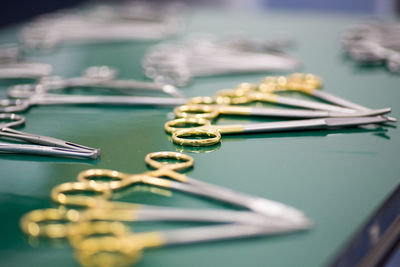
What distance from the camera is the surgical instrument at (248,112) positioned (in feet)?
2.68

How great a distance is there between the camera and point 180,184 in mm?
613

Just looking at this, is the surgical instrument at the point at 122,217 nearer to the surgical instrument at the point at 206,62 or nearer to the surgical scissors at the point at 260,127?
the surgical scissors at the point at 260,127

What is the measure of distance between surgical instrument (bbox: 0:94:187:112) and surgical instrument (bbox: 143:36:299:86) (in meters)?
0.14

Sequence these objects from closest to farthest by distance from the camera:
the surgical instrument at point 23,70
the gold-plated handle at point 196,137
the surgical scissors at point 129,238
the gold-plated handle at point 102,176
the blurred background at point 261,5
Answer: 1. the surgical scissors at point 129,238
2. the gold-plated handle at point 102,176
3. the gold-plated handle at point 196,137
4. the surgical instrument at point 23,70
5. the blurred background at point 261,5

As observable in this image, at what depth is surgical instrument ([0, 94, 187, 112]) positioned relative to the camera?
0.92 m

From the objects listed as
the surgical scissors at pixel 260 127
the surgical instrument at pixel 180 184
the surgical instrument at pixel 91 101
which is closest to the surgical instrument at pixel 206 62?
the surgical instrument at pixel 91 101

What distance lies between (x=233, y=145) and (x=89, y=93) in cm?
38

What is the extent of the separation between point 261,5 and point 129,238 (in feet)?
8.05

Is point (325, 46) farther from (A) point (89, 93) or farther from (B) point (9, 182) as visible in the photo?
(B) point (9, 182)

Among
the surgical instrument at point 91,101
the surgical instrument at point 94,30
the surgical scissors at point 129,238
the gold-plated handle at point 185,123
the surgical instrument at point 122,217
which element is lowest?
the surgical scissors at point 129,238

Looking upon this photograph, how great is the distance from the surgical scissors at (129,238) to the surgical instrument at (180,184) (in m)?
0.03

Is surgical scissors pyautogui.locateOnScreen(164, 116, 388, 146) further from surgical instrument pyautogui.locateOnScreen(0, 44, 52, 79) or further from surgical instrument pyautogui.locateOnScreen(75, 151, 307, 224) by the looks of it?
surgical instrument pyautogui.locateOnScreen(0, 44, 52, 79)

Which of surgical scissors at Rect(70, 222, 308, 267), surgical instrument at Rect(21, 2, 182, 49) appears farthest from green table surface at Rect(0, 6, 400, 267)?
surgical instrument at Rect(21, 2, 182, 49)

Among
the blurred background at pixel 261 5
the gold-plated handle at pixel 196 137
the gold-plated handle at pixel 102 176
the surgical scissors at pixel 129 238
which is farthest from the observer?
the blurred background at pixel 261 5
